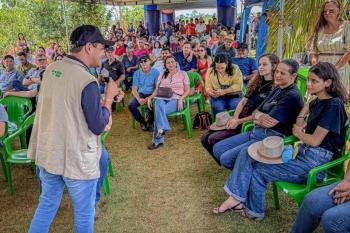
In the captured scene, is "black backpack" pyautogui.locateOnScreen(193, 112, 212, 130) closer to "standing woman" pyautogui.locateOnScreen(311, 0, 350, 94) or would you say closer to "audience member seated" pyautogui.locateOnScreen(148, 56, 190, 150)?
"audience member seated" pyautogui.locateOnScreen(148, 56, 190, 150)

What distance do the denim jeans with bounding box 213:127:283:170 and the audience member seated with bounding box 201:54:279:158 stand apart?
0.64 feet

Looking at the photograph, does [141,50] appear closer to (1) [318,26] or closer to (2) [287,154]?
(1) [318,26]

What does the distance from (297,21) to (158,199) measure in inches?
78.7

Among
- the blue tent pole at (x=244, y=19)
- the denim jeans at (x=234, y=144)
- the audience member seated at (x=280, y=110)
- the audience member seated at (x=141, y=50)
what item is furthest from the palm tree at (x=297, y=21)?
the blue tent pole at (x=244, y=19)

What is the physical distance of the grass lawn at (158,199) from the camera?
2482mm

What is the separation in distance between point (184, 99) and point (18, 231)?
249 centimetres

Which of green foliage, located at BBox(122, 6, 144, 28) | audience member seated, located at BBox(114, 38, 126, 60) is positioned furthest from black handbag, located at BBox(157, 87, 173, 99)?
green foliage, located at BBox(122, 6, 144, 28)

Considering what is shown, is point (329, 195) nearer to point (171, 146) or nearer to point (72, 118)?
point (72, 118)

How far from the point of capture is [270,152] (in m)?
2.27

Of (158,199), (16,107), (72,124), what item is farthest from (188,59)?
(72,124)

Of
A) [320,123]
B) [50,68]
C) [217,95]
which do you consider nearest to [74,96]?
[50,68]

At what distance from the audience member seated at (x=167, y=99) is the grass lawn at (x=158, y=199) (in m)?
0.20

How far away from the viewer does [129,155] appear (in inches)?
153

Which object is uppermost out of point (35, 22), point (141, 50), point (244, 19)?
point (35, 22)
